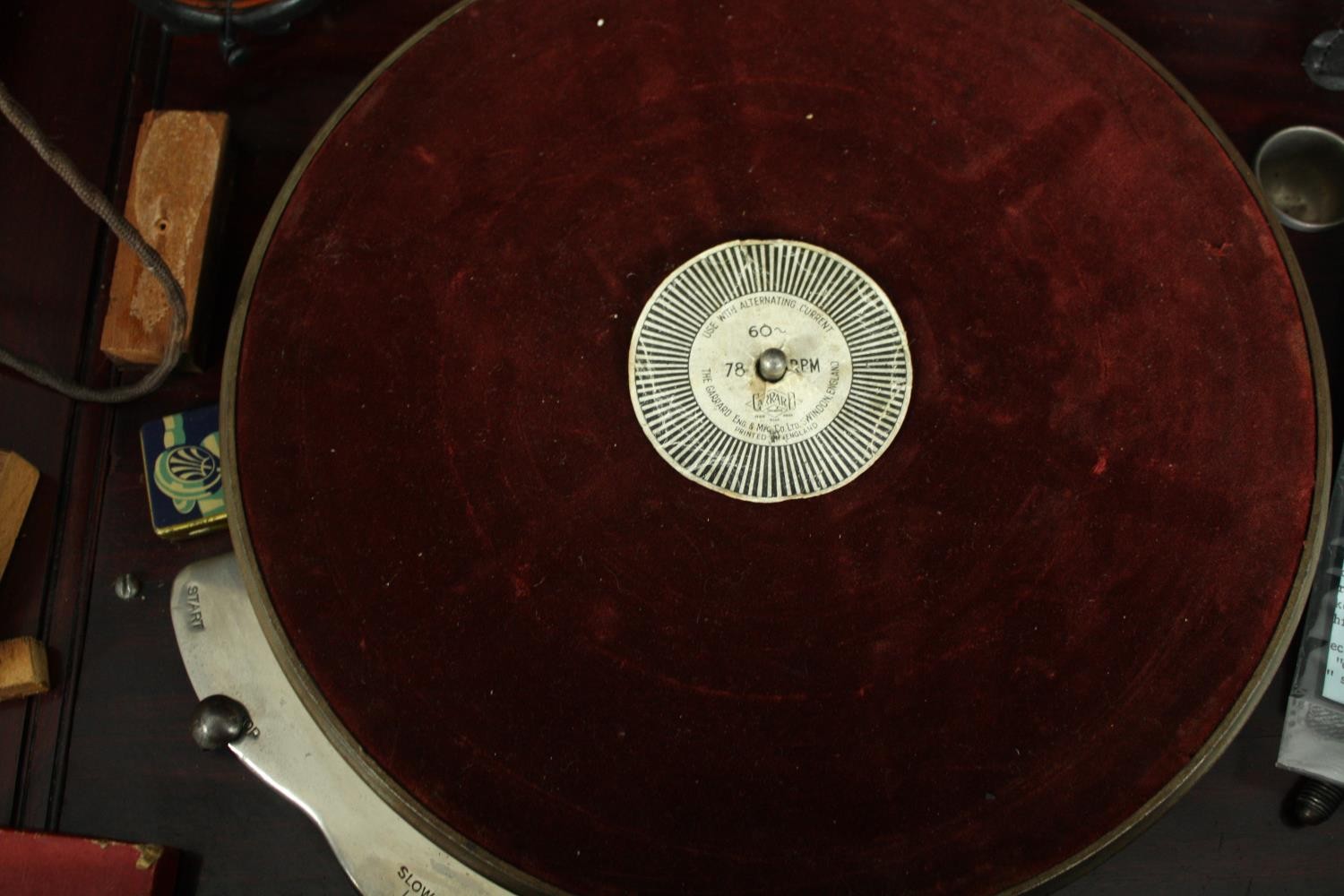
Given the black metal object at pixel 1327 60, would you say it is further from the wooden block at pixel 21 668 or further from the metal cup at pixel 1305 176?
the wooden block at pixel 21 668

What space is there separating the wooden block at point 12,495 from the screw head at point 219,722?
0.29m

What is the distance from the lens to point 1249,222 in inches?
46.9

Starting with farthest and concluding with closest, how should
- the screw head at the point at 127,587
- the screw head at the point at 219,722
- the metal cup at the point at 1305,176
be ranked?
1. the metal cup at the point at 1305,176
2. the screw head at the point at 127,587
3. the screw head at the point at 219,722

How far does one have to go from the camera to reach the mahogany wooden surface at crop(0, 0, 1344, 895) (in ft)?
3.96

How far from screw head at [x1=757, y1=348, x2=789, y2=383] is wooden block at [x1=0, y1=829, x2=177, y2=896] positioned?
0.74 m

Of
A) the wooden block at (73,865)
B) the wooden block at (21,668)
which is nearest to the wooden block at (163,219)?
the wooden block at (21,668)

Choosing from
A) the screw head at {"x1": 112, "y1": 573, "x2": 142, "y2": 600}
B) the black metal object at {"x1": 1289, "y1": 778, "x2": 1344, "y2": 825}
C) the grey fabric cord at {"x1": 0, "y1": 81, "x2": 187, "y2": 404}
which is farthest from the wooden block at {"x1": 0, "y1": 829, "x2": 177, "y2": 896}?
the black metal object at {"x1": 1289, "y1": 778, "x2": 1344, "y2": 825}

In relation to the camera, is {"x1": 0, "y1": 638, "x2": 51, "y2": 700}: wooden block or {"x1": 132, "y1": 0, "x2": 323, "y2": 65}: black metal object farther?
{"x1": 132, "y1": 0, "x2": 323, "y2": 65}: black metal object

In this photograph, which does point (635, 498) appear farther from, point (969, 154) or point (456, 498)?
point (969, 154)

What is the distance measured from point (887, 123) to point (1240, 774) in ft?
2.53

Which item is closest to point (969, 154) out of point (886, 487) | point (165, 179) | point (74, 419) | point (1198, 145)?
point (1198, 145)

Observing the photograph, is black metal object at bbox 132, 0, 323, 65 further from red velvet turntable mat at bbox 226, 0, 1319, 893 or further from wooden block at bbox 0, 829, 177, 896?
wooden block at bbox 0, 829, 177, 896

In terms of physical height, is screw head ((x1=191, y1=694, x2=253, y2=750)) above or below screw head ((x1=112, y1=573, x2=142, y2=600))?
below

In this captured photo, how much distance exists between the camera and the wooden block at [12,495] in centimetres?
123
